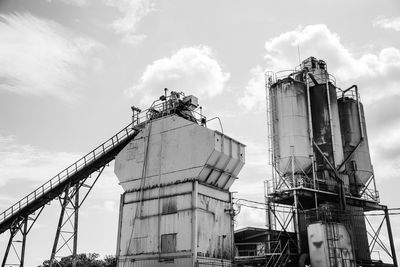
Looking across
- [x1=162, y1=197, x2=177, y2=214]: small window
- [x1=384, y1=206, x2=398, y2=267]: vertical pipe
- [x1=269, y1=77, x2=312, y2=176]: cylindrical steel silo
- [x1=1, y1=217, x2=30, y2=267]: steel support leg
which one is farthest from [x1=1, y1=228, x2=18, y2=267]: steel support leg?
[x1=384, y1=206, x2=398, y2=267]: vertical pipe

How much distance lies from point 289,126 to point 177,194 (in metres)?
14.3

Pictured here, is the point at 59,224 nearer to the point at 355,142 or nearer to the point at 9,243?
the point at 9,243

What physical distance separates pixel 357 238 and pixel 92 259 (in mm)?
41355

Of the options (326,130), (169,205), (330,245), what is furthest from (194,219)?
(326,130)

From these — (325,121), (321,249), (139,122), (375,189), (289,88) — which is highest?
(289,88)

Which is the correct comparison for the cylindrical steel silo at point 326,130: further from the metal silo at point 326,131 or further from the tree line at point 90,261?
the tree line at point 90,261

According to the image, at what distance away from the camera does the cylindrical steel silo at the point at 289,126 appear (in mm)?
33688

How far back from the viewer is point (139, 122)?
2869 centimetres

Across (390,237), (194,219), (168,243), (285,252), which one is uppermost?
(390,237)

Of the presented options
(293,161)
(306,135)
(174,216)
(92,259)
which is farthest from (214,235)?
(92,259)

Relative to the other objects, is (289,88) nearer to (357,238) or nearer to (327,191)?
(327,191)

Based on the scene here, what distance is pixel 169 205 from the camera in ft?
79.0

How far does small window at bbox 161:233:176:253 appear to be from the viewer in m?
23.0

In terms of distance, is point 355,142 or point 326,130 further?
point 355,142
